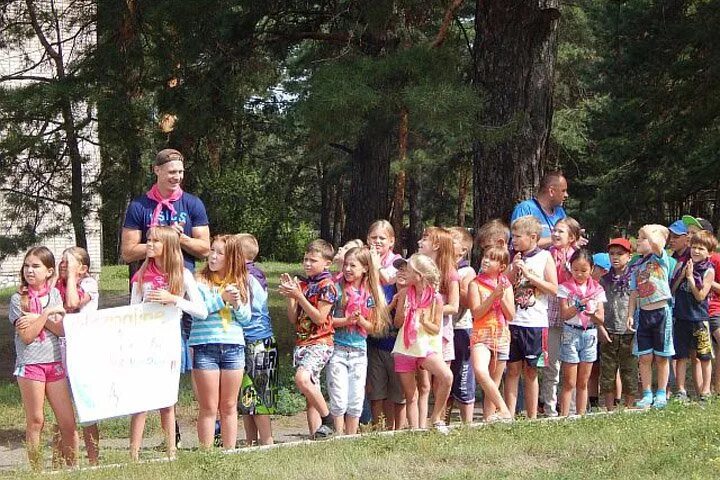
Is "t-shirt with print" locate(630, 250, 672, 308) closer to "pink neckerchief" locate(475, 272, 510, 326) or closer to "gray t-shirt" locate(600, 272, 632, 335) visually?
"gray t-shirt" locate(600, 272, 632, 335)

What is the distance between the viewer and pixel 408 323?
748cm

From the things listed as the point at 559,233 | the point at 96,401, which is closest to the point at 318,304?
the point at 96,401

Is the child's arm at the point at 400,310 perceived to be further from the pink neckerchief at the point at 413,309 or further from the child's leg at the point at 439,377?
the child's leg at the point at 439,377

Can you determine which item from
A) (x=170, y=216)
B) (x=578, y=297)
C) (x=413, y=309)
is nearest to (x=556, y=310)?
(x=578, y=297)

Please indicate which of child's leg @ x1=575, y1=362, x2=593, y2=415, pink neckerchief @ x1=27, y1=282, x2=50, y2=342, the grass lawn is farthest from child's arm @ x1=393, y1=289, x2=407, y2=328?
pink neckerchief @ x1=27, y1=282, x2=50, y2=342

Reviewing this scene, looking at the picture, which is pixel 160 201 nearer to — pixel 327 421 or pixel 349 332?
pixel 349 332

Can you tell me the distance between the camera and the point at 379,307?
7566 millimetres

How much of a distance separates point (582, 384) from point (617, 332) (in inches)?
34.3

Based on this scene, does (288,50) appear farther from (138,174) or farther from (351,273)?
(351,273)

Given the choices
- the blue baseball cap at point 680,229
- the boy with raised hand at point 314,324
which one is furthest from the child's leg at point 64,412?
the blue baseball cap at point 680,229

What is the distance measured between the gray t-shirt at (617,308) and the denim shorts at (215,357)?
13.9 feet

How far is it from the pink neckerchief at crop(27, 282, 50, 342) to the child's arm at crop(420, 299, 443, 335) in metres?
2.75

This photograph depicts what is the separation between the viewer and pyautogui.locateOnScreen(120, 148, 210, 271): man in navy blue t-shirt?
22.6ft

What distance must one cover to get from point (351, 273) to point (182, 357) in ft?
4.75
